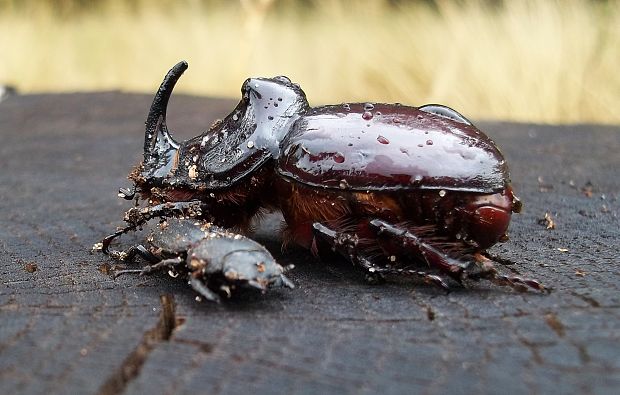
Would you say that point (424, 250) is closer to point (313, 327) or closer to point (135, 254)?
point (313, 327)

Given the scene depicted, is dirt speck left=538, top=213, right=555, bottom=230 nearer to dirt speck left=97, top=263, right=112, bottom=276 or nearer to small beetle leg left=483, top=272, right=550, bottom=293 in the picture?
small beetle leg left=483, top=272, right=550, bottom=293

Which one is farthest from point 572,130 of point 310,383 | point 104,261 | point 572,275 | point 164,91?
point 310,383

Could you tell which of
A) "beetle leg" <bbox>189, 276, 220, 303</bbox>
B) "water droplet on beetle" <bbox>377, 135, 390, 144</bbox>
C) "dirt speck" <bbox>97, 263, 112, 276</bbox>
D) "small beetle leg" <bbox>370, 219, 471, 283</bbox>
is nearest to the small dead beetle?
"beetle leg" <bbox>189, 276, 220, 303</bbox>

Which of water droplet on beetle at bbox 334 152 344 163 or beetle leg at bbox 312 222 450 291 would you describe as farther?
water droplet on beetle at bbox 334 152 344 163

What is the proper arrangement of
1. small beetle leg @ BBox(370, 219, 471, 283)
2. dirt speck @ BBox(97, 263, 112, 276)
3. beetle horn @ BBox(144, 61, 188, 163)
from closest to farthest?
small beetle leg @ BBox(370, 219, 471, 283), dirt speck @ BBox(97, 263, 112, 276), beetle horn @ BBox(144, 61, 188, 163)

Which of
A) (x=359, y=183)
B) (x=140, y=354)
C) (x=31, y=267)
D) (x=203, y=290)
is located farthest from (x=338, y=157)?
Result: (x=31, y=267)

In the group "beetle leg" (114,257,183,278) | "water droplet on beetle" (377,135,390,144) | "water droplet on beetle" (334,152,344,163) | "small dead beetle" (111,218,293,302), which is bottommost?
"beetle leg" (114,257,183,278)

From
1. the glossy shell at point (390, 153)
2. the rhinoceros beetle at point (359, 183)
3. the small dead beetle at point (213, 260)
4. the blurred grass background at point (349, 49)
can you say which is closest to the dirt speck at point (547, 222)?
the rhinoceros beetle at point (359, 183)
